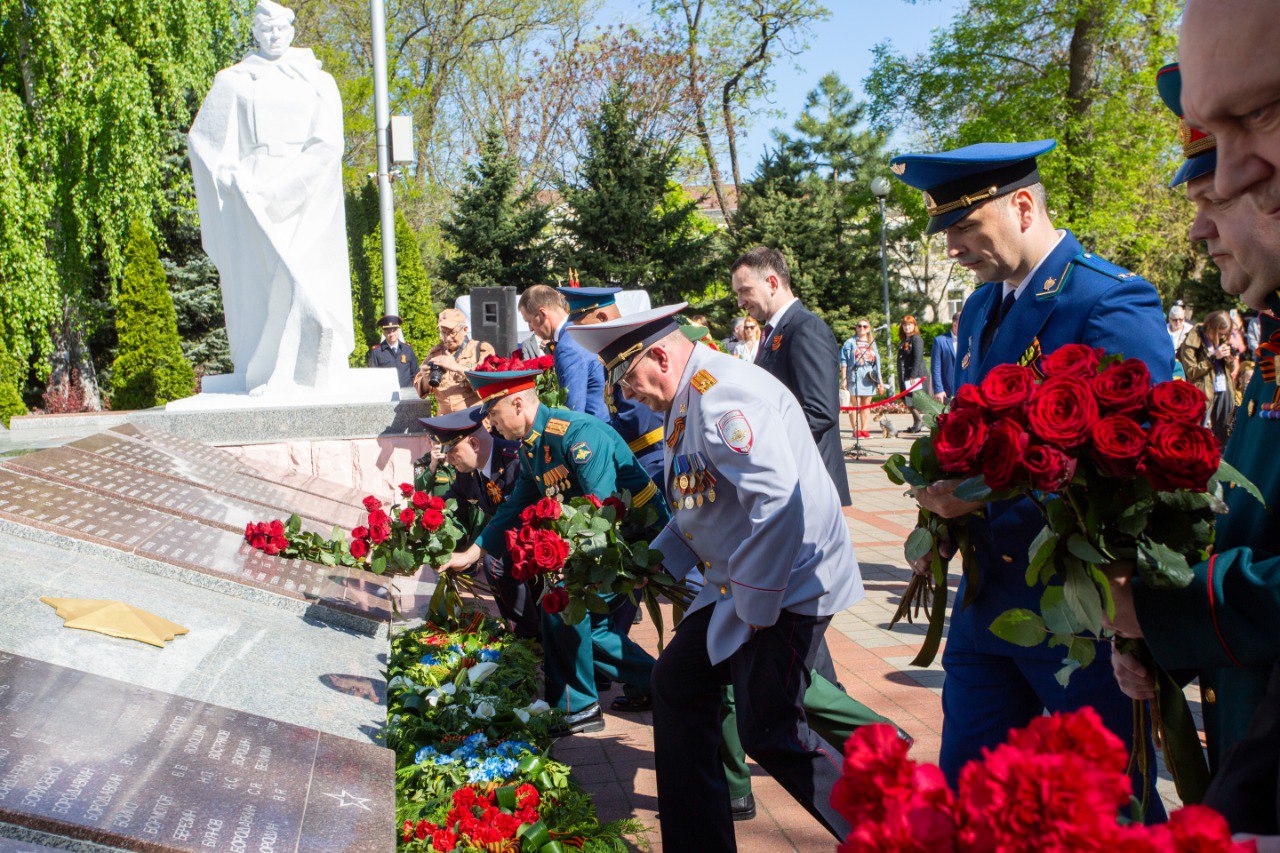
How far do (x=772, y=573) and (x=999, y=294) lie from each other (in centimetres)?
96

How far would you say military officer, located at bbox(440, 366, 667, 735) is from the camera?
13.8ft

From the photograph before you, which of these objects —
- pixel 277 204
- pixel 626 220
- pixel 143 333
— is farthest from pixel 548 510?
pixel 626 220

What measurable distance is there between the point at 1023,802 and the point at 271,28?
→ 7.99 metres

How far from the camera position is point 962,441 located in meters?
1.60

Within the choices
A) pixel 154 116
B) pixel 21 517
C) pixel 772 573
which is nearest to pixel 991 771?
pixel 772 573

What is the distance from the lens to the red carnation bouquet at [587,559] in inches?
131

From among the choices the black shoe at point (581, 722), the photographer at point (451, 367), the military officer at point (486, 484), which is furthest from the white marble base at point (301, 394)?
the black shoe at point (581, 722)

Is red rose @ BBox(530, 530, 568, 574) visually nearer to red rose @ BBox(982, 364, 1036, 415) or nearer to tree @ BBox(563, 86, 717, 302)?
red rose @ BBox(982, 364, 1036, 415)

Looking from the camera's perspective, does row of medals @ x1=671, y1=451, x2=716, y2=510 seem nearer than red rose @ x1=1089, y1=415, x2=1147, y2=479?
No

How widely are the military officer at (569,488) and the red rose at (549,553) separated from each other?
28.6 inches

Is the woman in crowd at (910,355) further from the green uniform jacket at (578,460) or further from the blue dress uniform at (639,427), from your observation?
Result: the green uniform jacket at (578,460)

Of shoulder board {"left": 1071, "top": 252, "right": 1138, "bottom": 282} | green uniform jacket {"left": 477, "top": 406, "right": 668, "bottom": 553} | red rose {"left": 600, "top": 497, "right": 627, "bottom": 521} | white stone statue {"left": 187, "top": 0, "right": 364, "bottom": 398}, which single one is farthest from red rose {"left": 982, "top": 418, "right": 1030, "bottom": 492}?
white stone statue {"left": 187, "top": 0, "right": 364, "bottom": 398}

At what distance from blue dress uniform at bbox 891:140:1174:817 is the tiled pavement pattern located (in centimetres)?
111

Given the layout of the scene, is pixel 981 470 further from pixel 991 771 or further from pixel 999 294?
pixel 999 294
